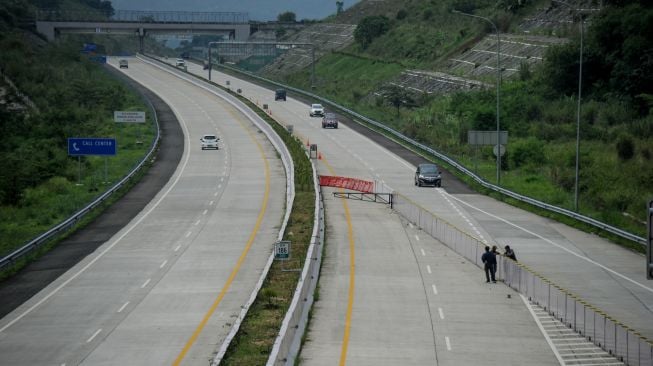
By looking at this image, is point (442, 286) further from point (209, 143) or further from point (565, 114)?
point (565, 114)

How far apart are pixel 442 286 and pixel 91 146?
125 ft

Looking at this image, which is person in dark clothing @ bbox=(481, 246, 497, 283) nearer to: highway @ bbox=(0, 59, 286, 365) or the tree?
highway @ bbox=(0, 59, 286, 365)

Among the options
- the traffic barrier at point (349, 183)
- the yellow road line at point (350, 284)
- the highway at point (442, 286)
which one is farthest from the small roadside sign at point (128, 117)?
the highway at point (442, 286)

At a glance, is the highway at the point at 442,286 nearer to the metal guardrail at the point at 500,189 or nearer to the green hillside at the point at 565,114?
the metal guardrail at the point at 500,189

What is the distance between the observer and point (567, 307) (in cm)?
3145

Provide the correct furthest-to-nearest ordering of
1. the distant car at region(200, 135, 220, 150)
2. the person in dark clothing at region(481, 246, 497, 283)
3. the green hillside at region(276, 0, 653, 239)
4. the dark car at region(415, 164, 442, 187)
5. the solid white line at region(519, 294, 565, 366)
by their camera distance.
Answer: the distant car at region(200, 135, 220, 150)
the dark car at region(415, 164, 442, 187)
the green hillside at region(276, 0, 653, 239)
the person in dark clothing at region(481, 246, 497, 283)
the solid white line at region(519, 294, 565, 366)

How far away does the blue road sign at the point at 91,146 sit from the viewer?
69.1m

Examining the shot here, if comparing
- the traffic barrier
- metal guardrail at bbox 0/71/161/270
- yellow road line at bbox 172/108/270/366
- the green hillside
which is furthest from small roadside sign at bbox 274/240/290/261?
the traffic barrier

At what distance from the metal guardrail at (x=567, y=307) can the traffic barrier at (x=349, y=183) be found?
16.0m

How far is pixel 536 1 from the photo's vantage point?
427 ft

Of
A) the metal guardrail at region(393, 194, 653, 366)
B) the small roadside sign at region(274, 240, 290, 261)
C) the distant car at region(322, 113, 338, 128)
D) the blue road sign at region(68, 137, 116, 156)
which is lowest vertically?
the metal guardrail at region(393, 194, 653, 366)

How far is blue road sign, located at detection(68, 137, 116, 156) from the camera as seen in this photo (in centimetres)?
6912

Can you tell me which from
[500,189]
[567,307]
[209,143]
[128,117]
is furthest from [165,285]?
[128,117]

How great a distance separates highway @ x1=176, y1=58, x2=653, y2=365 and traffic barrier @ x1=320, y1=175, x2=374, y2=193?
2492mm
